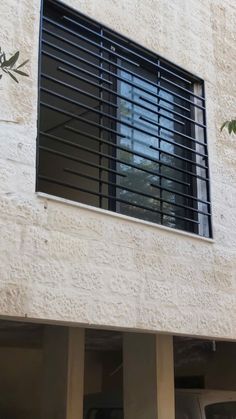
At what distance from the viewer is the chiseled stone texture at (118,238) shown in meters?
4.21

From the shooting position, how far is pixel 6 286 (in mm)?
4008

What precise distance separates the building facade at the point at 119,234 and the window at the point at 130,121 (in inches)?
3.4

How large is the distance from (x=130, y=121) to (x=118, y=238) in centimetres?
128

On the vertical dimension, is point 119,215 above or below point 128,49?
below

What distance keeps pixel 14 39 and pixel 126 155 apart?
4.98ft

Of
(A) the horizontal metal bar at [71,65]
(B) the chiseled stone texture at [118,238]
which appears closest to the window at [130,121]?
(A) the horizontal metal bar at [71,65]

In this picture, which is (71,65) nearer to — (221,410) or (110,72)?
(110,72)

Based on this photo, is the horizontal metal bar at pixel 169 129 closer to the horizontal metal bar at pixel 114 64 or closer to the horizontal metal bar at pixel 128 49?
the horizontal metal bar at pixel 114 64

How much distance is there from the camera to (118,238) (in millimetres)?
4855

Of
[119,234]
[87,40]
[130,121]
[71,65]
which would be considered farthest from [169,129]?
[119,234]

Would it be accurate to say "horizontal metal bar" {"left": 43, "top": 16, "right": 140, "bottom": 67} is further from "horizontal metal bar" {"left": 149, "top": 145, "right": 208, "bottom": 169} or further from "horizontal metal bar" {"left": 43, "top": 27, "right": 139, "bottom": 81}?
"horizontal metal bar" {"left": 149, "top": 145, "right": 208, "bottom": 169}

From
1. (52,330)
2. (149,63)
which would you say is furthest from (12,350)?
(149,63)

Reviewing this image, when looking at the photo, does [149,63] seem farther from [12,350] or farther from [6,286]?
[12,350]

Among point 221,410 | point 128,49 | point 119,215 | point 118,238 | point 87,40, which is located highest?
point 128,49
